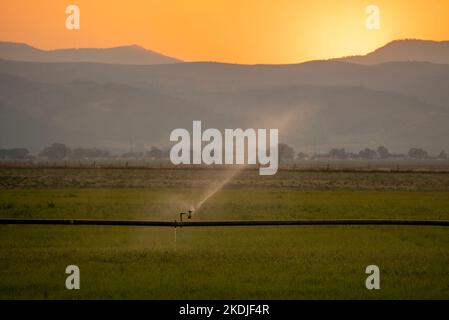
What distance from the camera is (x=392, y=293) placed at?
49.2 ft

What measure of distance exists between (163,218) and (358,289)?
17.3 meters

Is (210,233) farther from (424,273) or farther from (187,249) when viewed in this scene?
(424,273)

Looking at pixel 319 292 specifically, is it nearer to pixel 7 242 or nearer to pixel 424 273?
pixel 424 273

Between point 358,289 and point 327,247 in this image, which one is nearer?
point 358,289

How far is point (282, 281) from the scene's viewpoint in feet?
52.3

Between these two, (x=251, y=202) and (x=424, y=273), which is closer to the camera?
(x=424, y=273)

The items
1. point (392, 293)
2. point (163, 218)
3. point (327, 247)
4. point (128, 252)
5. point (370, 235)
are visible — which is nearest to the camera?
point (392, 293)

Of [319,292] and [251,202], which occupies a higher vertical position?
[251,202]

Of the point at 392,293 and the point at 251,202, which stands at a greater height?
the point at 251,202
